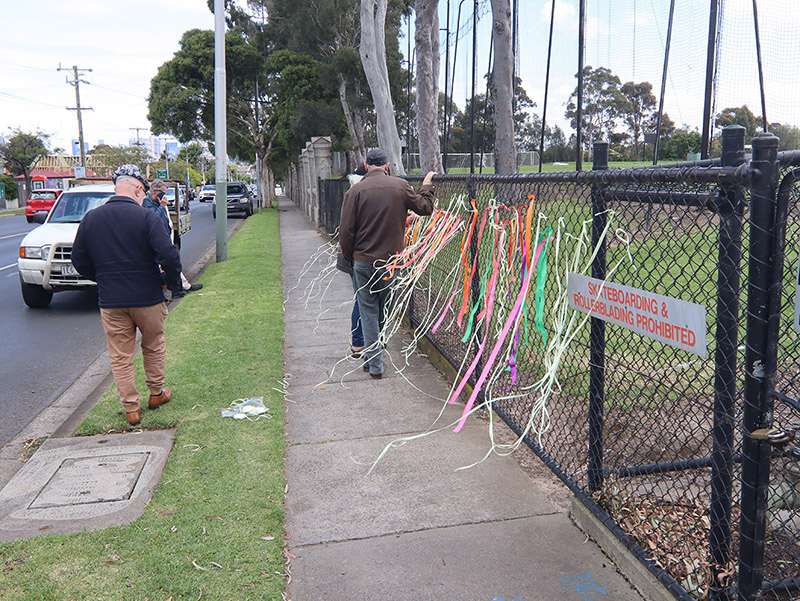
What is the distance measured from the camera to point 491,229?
447 cm

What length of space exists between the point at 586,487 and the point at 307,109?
3278 cm

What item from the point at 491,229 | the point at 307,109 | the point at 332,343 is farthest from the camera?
the point at 307,109

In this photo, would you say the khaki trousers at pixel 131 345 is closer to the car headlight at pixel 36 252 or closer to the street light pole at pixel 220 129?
the car headlight at pixel 36 252

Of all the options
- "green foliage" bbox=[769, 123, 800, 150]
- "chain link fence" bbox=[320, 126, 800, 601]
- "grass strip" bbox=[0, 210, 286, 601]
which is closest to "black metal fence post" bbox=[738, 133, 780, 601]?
"chain link fence" bbox=[320, 126, 800, 601]

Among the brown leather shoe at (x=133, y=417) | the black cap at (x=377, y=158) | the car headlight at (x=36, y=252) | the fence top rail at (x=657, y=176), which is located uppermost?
the black cap at (x=377, y=158)

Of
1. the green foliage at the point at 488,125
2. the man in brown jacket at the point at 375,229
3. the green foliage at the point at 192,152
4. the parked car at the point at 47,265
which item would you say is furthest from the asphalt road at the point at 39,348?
the green foliage at the point at 192,152

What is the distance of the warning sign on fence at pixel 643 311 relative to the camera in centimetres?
237

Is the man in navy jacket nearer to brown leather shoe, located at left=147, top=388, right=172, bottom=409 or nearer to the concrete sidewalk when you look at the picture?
brown leather shoe, located at left=147, top=388, right=172, bottom=409

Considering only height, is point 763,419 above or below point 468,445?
above

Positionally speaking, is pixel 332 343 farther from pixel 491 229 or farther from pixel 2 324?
pixel 2 324

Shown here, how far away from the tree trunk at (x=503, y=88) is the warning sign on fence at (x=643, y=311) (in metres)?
13.5

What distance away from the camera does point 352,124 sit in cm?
3316

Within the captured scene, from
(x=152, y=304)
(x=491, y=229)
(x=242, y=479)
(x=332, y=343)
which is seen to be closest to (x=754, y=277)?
→ (x=491, y=229)

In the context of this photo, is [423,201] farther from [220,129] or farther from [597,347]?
[220,129]
